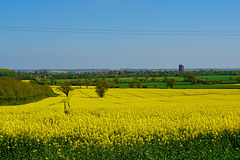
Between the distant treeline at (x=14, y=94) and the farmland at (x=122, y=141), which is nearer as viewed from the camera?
the farmland at (x=122, y=141)

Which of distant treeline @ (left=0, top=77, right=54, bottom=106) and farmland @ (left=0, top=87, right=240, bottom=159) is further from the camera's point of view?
distant treeline @ (left=0, top=77, right=54, bottom=106)

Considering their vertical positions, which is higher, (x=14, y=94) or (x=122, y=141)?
(x=122, y=141)

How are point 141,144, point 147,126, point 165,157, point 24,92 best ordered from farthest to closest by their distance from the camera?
1. point 24,92
2. point 147,126
3. point 141,144
4. point 165,157

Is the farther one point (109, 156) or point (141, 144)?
point (141, 144)

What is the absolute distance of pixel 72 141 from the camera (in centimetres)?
997

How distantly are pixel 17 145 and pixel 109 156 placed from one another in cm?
398

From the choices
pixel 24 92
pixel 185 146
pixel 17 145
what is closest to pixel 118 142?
pixel 185 146

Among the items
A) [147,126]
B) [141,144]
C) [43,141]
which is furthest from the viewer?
[147,126]

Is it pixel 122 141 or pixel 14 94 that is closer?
pixel 122 141

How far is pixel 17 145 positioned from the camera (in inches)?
386

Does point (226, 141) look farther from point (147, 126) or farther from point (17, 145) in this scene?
point (17, 145)

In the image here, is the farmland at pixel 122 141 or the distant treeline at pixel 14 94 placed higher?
the farmland at pixel 122 141

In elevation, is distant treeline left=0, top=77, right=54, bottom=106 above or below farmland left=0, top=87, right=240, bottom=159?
below

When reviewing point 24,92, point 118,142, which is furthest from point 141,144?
point 24,92
